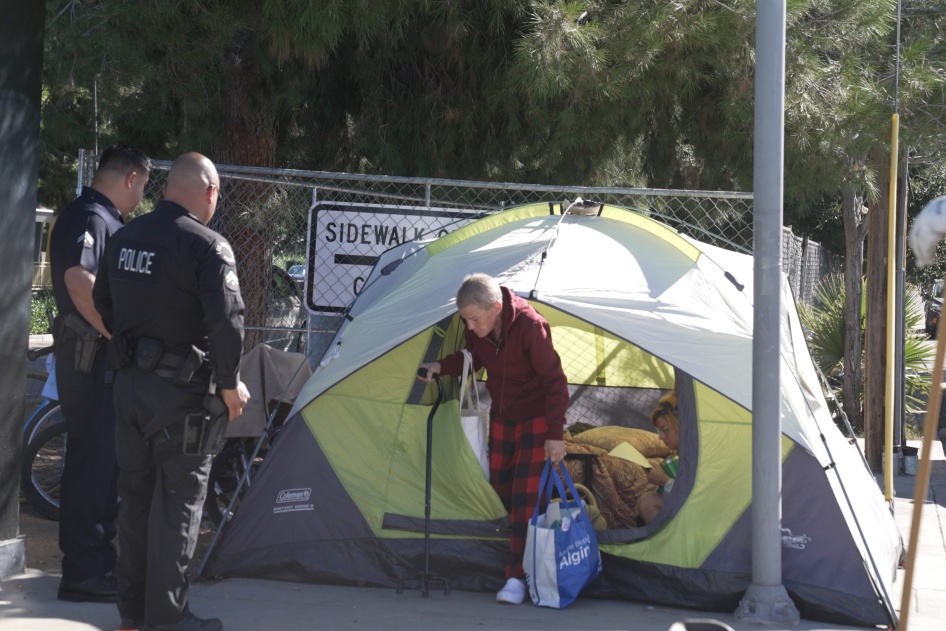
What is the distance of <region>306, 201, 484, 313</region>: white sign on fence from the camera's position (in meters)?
7.10

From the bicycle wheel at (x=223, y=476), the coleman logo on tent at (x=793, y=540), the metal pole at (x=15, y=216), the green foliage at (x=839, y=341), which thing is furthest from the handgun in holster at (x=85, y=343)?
the green foliage at (x=839, y=341)

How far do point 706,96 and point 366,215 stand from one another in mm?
3014

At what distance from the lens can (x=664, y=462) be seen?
592cm

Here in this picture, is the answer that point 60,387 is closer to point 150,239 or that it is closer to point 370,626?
point 150,239

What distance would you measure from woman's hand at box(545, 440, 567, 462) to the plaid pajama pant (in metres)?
0.19

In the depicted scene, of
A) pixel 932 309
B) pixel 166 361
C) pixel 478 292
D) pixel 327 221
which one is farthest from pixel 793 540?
pixel 932 309

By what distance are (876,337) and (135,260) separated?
746cm

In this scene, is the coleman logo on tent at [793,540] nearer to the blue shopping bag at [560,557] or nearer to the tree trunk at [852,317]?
the blue shopping bag at [560,557]

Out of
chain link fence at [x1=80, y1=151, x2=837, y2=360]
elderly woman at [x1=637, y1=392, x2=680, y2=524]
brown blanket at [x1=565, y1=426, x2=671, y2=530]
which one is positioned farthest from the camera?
chain link fence at [x1=80, y1=151, x2=837, y2=360]

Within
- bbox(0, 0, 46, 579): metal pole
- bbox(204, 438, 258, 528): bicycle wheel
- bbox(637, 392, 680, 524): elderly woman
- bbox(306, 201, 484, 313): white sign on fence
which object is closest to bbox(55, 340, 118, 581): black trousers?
bbox(0, 0, 46, 579): metal pole

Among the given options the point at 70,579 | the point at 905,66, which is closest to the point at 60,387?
the point at 70,579

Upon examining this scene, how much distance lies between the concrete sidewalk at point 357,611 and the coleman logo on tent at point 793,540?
1.23 feet

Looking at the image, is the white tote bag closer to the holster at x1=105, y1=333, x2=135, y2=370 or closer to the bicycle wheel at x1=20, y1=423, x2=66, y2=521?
the holster at x1=105, y1=333, x2=135, y2=370

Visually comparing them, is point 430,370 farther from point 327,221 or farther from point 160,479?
point 327,221
